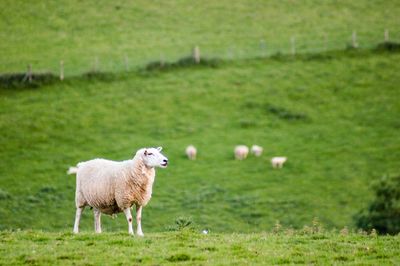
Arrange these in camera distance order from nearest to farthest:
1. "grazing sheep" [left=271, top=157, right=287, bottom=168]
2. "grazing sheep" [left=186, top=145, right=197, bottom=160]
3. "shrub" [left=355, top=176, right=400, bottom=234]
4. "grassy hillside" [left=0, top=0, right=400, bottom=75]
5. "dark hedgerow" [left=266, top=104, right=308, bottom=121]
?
"shrub" [left=355, top=176, right=400, bottom=234], "grazing sheep" [left=271, top=157, right=287, bottom=168], "grazing sheep" [left=186, top=145, right=197, bottom=160], "dark hedgerow" [left=266, top=104, right=308, bottom=121], "grassy hillside" [left=0, top=0, right=400, bottom=75]

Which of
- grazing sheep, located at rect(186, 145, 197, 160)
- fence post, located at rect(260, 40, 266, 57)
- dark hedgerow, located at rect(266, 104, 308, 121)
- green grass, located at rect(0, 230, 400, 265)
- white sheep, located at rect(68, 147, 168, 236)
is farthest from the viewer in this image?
fence post, located at rect(260, 40, 266, 57)

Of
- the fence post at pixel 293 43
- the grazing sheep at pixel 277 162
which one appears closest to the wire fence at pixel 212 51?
the fence post at pixel 293 43

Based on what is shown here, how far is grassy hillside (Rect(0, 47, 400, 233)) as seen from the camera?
37406 millimetres

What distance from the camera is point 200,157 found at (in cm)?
4297

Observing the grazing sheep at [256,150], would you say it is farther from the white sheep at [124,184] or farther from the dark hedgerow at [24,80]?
the white sheep at [124,184]

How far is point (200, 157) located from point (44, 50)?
73.1 ft

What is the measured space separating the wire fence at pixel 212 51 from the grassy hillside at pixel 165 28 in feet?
0.28

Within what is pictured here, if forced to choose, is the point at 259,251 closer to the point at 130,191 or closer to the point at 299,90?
the point at 130,191

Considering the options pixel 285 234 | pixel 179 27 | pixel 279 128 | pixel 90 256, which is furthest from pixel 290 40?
pixel 90 256

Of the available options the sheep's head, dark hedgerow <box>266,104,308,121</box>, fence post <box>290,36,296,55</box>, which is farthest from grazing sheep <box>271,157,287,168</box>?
the sheep's head

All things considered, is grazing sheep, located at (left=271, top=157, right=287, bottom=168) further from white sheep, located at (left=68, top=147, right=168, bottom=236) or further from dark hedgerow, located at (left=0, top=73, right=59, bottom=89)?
white sheep, located at (left=68, top=147, right=168, bottom=236)

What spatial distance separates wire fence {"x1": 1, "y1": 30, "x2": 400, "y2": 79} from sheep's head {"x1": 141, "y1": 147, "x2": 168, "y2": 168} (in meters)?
35.5

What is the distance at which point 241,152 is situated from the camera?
42906 mm

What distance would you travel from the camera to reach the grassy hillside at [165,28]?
58.0 meters
